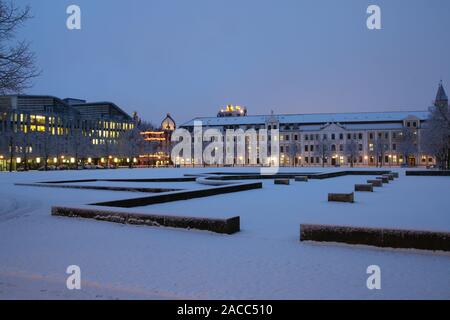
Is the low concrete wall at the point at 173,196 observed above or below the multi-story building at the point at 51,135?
below

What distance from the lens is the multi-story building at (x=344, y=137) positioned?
109094 mm

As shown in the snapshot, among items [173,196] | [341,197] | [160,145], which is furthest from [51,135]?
[341,197]

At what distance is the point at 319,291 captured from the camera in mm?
7422

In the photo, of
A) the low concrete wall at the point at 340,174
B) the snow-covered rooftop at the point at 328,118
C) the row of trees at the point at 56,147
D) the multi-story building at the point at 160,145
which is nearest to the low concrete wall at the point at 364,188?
the low concrete wall at the point at 340,174

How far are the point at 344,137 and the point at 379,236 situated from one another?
357 ft

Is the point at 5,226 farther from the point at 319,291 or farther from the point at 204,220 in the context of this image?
the point at 319,291

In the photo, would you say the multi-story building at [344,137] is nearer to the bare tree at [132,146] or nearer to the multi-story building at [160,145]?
the bare tree at [132,146]

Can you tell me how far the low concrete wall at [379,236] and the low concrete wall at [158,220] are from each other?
2.33 m

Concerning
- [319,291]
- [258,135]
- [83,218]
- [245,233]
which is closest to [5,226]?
[83,218]

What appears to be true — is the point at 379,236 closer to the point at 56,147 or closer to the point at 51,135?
the point at 56,147

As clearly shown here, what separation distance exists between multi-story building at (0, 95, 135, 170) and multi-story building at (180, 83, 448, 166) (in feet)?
100

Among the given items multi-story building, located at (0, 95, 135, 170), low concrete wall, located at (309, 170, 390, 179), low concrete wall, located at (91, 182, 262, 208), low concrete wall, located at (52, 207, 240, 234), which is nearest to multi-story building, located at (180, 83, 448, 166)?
multi-story building, located at (0, 95, 135, 170)

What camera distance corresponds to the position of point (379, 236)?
1077 cm
